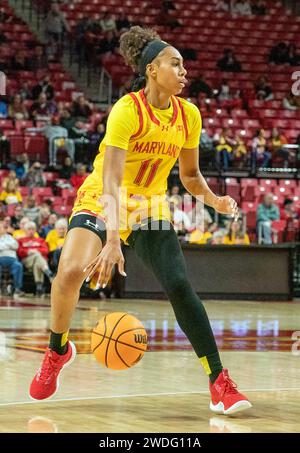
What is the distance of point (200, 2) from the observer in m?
31.3

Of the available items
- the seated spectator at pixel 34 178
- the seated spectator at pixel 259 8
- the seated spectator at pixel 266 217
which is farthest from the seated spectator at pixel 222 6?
the seated spectator at pixel 34 178

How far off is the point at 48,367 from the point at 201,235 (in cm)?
1334

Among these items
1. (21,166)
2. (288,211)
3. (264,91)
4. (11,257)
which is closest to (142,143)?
(11,257)

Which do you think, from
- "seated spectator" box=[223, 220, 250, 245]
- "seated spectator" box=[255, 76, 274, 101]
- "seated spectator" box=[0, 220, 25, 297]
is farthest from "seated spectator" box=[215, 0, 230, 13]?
"seated spectator" box=[0, 220, 25, 297]

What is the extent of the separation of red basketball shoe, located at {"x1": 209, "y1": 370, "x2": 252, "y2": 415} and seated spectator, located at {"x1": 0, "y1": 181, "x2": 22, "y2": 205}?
14.2 m

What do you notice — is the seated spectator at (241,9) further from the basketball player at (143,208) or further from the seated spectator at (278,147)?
the basketball player at (143,208)

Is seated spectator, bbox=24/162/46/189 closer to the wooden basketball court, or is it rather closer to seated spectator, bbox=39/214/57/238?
seated spectator, bbox=39/214/57/238

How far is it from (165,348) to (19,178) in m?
12.1

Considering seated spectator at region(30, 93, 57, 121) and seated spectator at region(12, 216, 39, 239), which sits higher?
seated spectator at region(30, 93, 57, 121)

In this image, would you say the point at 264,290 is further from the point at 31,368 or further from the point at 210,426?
the point at 210,426

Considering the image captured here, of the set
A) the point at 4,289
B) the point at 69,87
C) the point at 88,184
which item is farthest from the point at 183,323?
the point at 69,87

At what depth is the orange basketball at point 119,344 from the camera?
255 inches

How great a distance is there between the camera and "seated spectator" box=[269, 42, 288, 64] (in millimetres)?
29953

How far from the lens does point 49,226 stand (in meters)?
19.3
